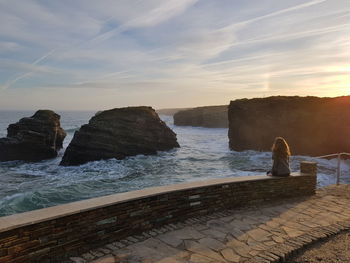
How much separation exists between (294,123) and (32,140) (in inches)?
1068

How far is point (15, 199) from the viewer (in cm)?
1582

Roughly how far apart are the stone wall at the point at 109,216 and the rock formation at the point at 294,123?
2995cm

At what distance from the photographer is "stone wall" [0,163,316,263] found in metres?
4.35

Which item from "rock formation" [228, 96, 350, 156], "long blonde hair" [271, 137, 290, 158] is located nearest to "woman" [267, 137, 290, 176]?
"long blonde hair" [271, 137, 290, 158]

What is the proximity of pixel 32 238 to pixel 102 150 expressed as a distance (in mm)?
26597

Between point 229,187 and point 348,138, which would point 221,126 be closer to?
point 348,138

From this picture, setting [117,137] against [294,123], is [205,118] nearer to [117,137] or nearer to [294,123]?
[294,123]

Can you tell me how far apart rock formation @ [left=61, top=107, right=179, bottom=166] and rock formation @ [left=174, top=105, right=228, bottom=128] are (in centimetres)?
5725

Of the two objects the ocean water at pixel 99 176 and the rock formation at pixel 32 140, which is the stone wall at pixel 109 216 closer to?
the ocean water at pixel 99 176

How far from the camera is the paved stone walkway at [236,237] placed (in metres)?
5.00

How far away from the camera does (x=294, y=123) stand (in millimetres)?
37688

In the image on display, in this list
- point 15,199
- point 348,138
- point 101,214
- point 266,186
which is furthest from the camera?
point 348,138

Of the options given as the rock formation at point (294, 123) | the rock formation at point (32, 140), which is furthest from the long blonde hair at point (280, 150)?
the rock formation at point (294, 123)

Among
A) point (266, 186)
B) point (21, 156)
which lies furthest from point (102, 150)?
point (266, 186)
